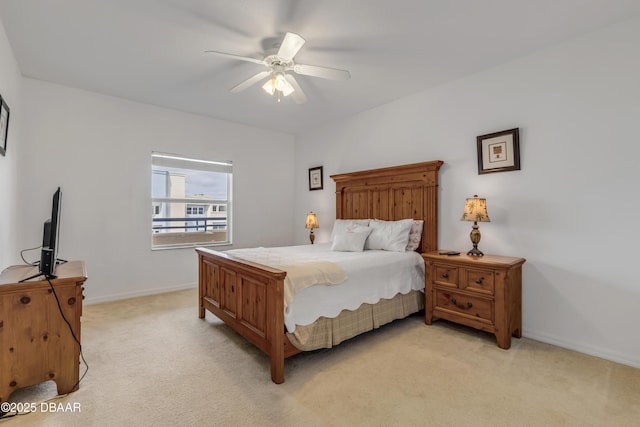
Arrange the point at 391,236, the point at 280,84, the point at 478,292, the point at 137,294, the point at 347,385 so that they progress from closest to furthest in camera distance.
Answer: the point at 347,385
the point at 280,84
the point at 478,292
the point at 391,236
the point at 137,294

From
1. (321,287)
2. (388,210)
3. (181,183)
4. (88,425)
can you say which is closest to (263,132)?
(181,183)

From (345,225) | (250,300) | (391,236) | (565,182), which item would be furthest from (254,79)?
(565,182)

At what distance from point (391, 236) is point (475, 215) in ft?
3.02

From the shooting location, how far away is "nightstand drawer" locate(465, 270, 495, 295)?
8.60 feet

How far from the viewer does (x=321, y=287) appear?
2330 mm

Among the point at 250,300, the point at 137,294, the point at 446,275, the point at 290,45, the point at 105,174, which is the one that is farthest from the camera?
the point at 137,294

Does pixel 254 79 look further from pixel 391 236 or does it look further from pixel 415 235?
pixel 415 235

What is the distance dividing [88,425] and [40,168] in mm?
3131

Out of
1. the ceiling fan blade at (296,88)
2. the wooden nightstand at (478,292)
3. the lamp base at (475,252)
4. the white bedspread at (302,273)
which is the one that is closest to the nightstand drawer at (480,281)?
the wooden nightstand at (478,292)

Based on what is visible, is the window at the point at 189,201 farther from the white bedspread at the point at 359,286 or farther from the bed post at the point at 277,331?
the bed post at the point at 277,331

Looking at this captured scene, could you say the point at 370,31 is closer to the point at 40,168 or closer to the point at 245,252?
the point at 245,252

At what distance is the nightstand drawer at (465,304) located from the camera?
2.65 meters

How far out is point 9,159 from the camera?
2803mm

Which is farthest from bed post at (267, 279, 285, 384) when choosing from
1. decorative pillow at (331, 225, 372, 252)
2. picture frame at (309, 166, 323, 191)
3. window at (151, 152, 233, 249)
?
picture frame at (309, 166, 323, 191)
